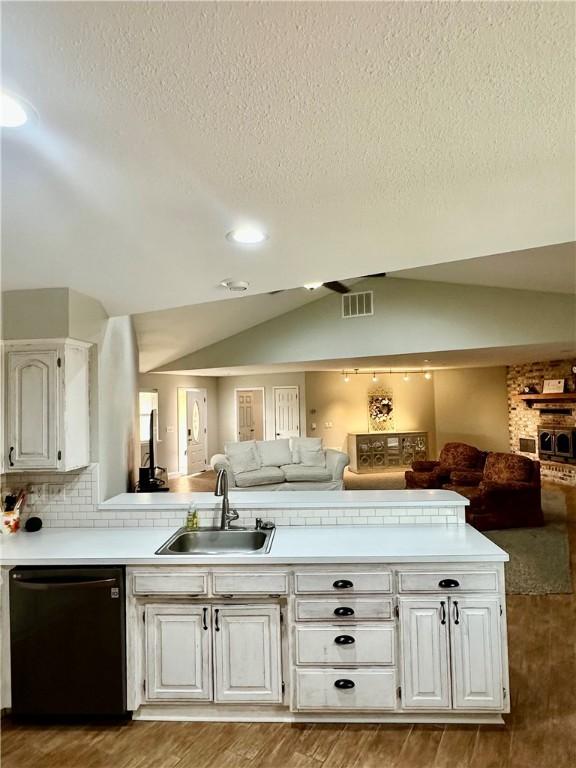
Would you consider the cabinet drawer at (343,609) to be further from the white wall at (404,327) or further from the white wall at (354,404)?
the white wall at (354,404)

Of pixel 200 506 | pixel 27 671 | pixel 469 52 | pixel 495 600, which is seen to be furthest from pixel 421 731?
pixel 469 52

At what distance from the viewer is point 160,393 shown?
28.3 feet

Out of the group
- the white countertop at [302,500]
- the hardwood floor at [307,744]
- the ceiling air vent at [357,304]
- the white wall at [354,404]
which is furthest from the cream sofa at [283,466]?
the hardwood floor at [307,744]

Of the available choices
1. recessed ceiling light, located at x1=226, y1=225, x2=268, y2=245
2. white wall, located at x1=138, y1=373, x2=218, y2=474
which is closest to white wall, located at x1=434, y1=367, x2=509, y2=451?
white wall, located at x1=138, y1=373, x2=218, y2=474

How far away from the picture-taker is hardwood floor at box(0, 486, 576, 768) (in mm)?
1934

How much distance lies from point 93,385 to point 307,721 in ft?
7.75

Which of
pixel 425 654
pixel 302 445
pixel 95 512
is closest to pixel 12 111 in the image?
pixel 95 512

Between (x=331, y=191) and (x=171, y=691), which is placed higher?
(x=331, y=191)

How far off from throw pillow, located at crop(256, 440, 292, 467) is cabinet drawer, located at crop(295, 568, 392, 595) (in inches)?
198

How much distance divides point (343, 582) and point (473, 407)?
A: 343 inches

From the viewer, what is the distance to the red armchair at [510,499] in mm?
5117

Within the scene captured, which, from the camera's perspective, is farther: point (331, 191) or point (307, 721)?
point (307, 721)

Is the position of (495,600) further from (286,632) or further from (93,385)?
(93,385)

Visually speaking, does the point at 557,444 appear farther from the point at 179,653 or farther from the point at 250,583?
the point at 179,653
